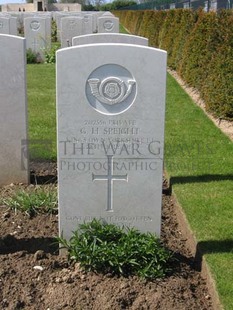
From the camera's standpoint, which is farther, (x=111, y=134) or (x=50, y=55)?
(x=50, y=55)

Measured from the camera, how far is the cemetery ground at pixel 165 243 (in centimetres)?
337

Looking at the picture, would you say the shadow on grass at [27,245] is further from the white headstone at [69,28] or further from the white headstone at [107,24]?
the white headstone at [69,28]

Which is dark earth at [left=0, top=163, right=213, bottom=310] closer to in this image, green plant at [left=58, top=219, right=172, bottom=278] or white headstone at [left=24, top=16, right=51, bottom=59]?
green plant at [left=58, top=219, right=172, bottom=278]

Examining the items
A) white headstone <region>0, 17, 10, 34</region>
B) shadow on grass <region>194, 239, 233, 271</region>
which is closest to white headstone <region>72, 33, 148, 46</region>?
shadow on grass <region>194, 239, 233, 271</region>

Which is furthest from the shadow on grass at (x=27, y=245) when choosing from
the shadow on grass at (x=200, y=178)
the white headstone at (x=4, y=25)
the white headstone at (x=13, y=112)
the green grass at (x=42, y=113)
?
the white headstone at (x=4, y=25)

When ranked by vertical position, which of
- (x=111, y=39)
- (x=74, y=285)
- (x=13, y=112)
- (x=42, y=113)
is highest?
(x=111, y=39)

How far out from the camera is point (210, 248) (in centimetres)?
392

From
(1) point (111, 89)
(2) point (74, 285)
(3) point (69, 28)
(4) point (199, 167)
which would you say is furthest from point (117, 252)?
(3) point (69, 28)

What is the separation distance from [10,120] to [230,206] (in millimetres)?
2202

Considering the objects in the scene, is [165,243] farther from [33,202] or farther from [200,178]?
[200,178]

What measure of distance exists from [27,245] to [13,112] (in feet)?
5.01

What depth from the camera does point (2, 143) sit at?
5.26 metres

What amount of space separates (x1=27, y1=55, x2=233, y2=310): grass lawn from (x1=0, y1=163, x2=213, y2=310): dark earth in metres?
0.19

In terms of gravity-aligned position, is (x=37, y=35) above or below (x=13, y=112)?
above
